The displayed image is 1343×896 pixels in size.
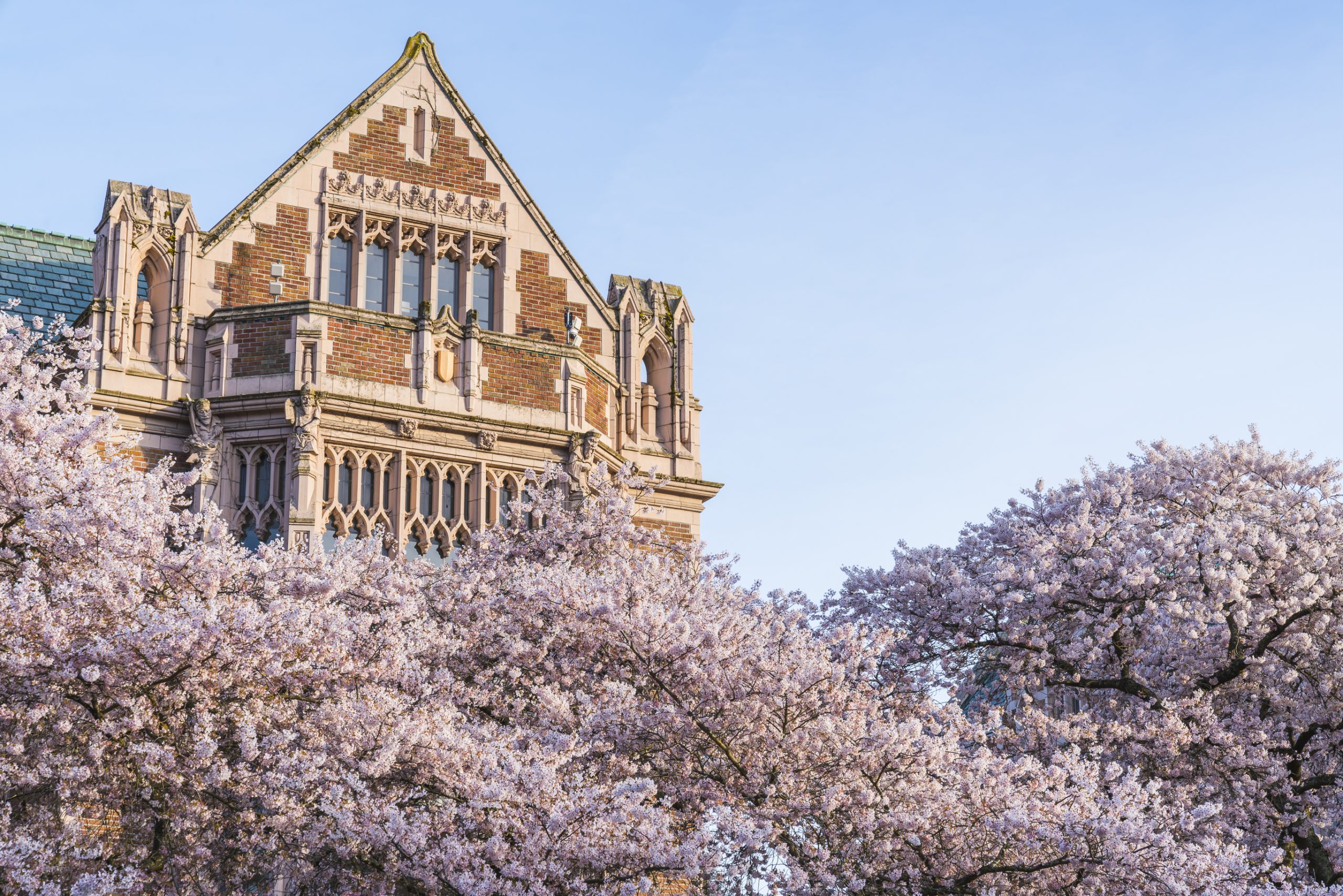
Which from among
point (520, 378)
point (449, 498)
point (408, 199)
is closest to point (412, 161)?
point (408, 199)

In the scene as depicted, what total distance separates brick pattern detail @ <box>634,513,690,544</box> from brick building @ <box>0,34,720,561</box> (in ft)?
0.27

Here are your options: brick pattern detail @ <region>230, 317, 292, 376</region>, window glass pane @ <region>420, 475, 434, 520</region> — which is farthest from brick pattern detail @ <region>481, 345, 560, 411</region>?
brick pattern detail @ <region>230, 317, 292, 376</region>

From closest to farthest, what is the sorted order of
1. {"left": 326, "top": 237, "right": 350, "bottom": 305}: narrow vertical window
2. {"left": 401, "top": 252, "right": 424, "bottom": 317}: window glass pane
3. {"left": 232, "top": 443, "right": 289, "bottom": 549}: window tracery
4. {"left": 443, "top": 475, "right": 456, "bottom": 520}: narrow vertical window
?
{"left": 232, "top": 443, "right": 289, "bottom": 549}: window tracery < {"left": 443, "top": 475, "right": 456, "bottom": 520}: narrow vertical window < {"left": 326, "top": 237, "right": 350, "bottom": 305}: narrow vertical window < {"left": 401, "top": 252, "right": 424, "bottom": 317}: window glass pane

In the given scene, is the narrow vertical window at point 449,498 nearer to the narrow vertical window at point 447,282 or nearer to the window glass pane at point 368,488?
the window glass pane at point 368,488

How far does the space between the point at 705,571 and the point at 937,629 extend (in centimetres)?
313

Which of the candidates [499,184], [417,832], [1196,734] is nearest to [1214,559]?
[1196,734]

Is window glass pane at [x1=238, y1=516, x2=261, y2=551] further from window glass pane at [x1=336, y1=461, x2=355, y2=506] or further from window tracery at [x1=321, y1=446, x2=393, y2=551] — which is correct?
window glass pane at [x1=336, y1=461, x2=355, y2=506]

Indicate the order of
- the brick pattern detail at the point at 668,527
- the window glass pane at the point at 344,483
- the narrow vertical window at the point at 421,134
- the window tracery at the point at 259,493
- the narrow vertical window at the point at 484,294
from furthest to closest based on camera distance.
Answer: the brick pattern detail at the point at 668,527 < the narrow vertical window at the point at 421,134 < the narrow vertical window at the point at 484,294 < the window glass pane at the point at 344,483 < the window tracery at the point at 259,493

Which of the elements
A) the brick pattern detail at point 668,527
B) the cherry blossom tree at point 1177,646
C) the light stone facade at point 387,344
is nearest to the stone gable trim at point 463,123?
the light stone facade at point 387,344

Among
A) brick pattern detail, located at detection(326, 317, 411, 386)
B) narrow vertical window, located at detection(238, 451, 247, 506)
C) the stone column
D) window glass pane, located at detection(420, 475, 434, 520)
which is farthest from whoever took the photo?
brick pattern detail, located at detection(326, 317, 411, 386)

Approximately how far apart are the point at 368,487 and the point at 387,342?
2.43 m

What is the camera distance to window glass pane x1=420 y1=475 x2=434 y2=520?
81.7ft

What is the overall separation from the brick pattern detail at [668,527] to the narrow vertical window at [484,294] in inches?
159

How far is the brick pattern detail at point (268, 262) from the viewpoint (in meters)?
26.2
